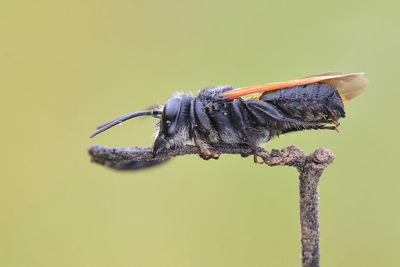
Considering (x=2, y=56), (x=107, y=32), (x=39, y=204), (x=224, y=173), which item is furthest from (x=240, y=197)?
(x=2, y=56)

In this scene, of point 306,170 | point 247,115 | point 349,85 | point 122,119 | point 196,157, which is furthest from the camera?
point 196,157

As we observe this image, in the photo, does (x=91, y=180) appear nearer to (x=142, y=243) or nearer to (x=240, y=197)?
(x=142, y=243)

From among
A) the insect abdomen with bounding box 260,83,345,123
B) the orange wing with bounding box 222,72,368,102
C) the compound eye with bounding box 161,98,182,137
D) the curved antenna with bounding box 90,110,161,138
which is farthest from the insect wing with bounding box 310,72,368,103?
the curved antenna with bounding box 90,110,161,138

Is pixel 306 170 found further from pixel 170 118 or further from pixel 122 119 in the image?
pixel 122 119

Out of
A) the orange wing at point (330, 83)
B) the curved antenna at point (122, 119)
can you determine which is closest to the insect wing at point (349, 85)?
the orange wing at point (330, 83)

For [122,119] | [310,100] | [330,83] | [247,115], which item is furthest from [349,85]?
[122,119]

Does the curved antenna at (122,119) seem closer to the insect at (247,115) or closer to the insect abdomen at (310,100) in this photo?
the insect at (247,115)
